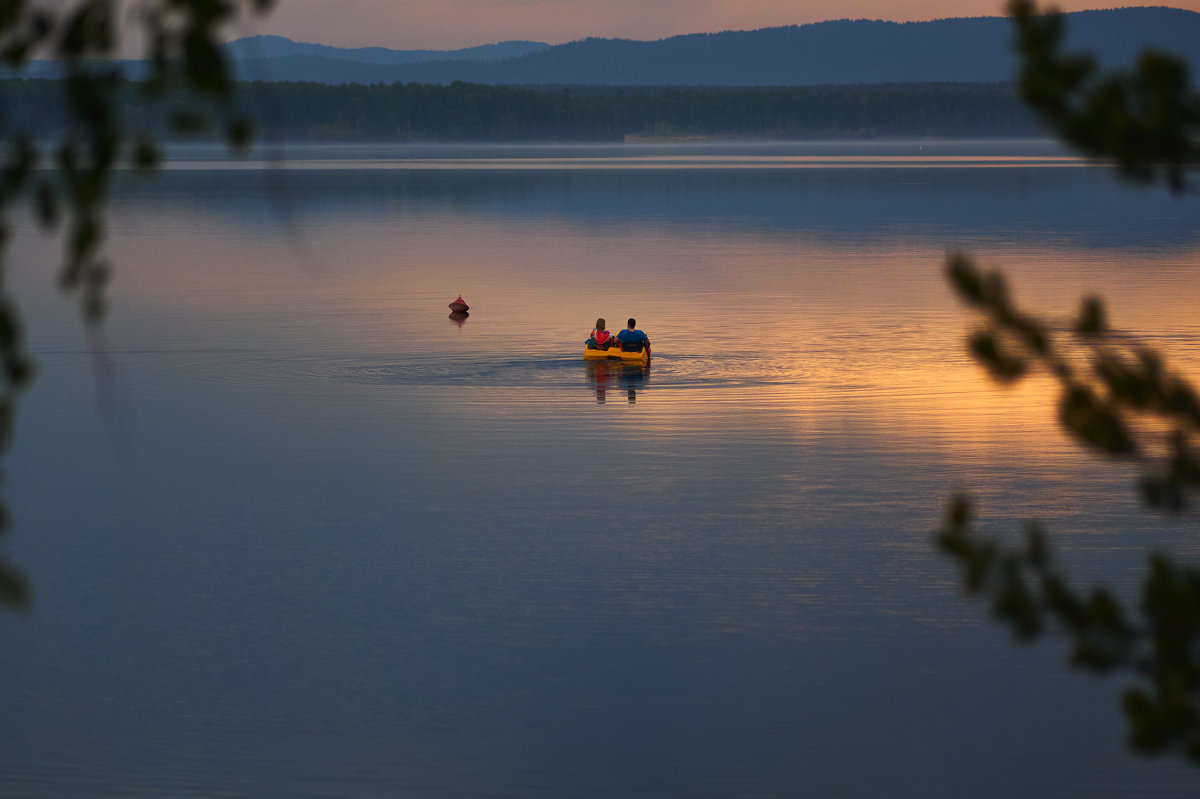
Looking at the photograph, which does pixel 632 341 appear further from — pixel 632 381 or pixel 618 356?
pixel 632 381

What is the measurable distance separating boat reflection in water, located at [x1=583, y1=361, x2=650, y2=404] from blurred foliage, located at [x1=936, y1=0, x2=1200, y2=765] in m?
15.8

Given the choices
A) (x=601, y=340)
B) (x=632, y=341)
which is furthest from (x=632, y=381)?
(x=601, y=340)

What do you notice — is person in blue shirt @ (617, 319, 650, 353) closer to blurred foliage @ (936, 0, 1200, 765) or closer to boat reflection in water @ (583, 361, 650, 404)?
boat reflection in water @ (583, 361, 650, 404)

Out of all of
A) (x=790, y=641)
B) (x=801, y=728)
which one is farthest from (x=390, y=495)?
(x=801, y=728)

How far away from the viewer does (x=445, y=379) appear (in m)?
23.0

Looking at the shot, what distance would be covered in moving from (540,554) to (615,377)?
9394mm

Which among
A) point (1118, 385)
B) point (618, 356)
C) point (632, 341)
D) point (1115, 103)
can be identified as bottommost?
point (1118, 385)

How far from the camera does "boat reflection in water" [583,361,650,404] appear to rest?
71.6ft

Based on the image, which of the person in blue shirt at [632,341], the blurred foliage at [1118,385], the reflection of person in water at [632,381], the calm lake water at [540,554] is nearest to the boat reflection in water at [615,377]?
the reflection of person in water at [632,381]

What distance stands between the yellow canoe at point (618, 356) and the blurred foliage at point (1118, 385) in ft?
58.9

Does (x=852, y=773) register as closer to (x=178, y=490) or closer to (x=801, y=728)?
(x=801, y=728)

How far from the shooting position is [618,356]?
23.4 meters

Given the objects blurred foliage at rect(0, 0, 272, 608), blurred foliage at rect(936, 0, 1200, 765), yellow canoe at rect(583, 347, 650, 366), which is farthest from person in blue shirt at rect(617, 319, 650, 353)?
blurred foliage at rect(0, 0, 272, 608)

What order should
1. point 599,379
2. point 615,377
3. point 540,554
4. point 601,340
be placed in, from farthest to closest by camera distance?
point 601,340, point 615,377, point 599,379, point 540,554
